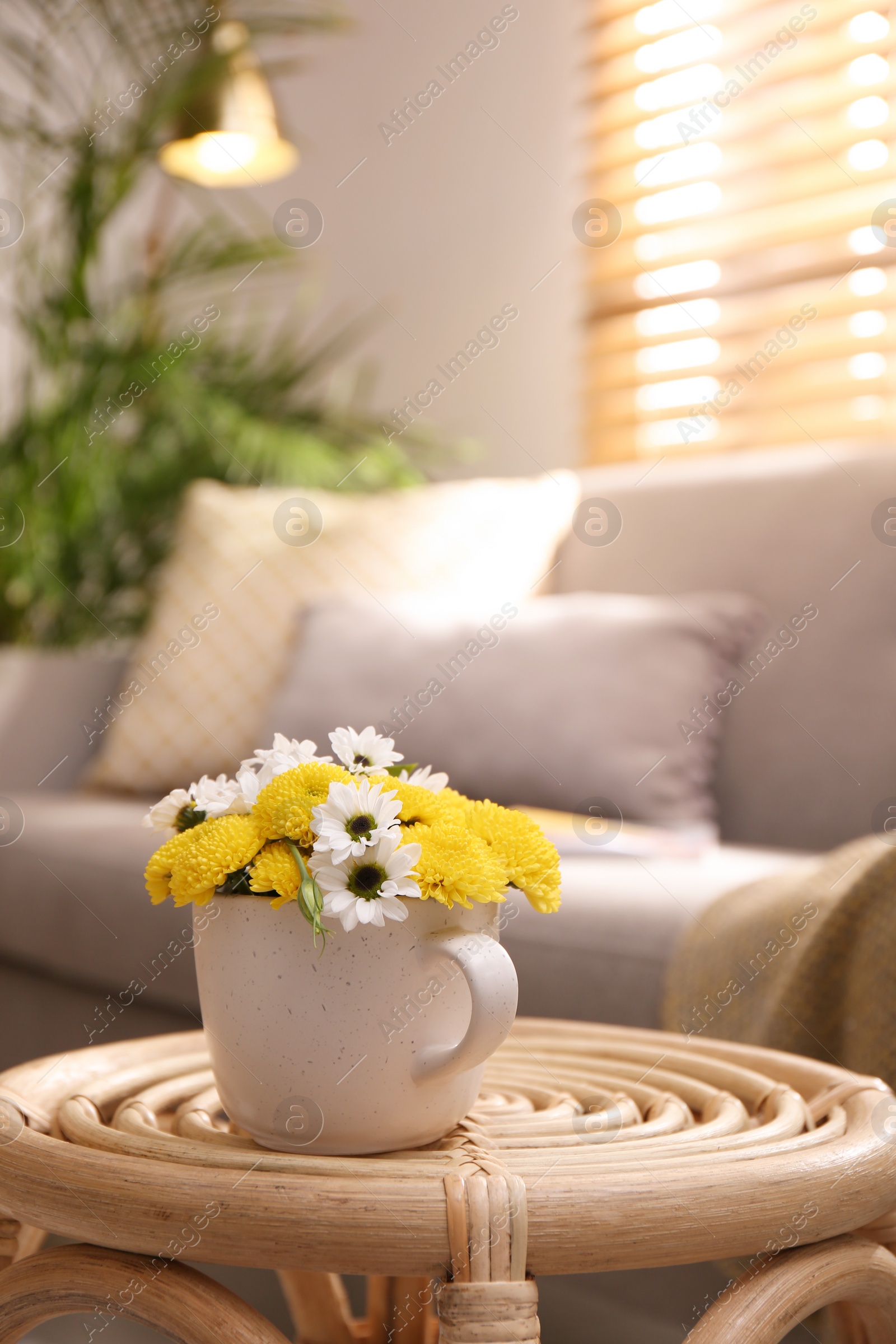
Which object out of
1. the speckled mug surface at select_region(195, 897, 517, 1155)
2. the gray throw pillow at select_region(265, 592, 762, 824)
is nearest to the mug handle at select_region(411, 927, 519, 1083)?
the speckled mug surface at select_region(195, 897, 517, 1155)

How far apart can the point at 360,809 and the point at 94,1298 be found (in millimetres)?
226

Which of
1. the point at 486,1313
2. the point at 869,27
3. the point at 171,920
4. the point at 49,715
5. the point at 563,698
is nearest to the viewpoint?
the point at 486,1313

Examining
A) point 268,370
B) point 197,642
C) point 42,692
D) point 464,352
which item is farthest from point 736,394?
point 42,692

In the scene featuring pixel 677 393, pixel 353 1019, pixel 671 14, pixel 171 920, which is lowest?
pixel 353 1019

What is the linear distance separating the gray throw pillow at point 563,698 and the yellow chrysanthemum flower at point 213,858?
2.80 ft

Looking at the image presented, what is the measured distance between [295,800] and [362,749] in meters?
0.08

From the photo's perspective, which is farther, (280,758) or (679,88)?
(679,88)

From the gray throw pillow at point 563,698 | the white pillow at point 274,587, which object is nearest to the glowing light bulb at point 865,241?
the white pillow at point 274,587

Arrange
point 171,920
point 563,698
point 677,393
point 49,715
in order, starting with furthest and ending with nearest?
point 677,393 < point 49,715 < point 563,698 < point 171,920

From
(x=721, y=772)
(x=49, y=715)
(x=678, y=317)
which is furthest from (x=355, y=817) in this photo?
(x=678, y=317)

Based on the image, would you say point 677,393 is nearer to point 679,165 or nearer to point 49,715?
point 679,165

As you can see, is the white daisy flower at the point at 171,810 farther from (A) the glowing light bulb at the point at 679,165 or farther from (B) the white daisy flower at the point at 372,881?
(A) the glowing light bulb at the point at 679,165

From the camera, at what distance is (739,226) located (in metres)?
2.19

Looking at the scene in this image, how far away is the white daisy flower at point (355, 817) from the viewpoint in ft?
1.50
